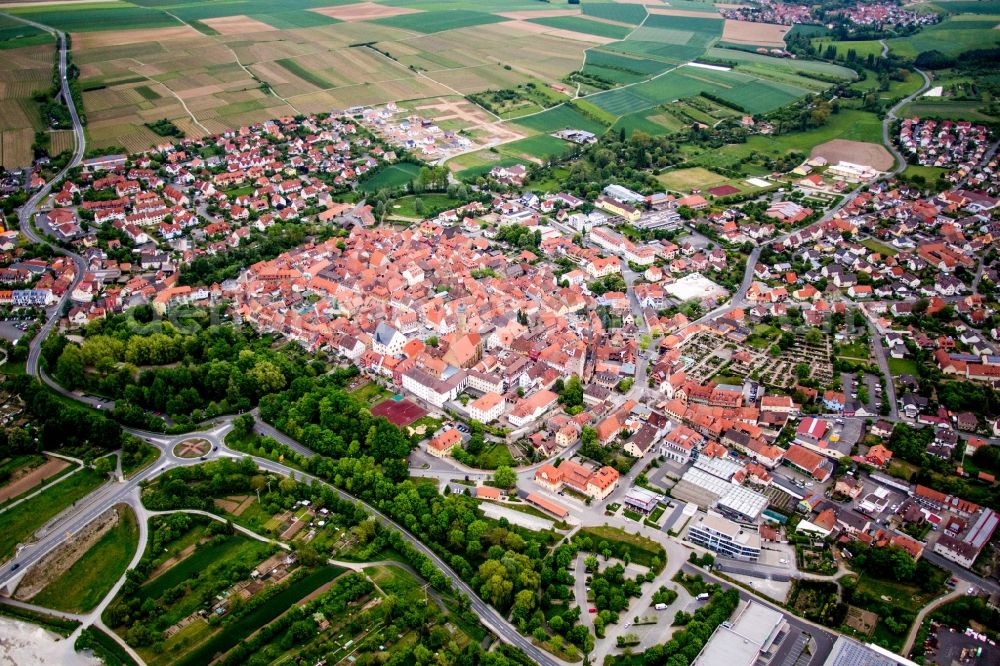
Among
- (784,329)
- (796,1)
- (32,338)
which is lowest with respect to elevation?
(32,338)

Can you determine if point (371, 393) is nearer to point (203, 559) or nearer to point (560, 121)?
point (203, 559)

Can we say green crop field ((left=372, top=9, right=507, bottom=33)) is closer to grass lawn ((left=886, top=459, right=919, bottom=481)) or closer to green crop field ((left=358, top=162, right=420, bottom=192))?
green crop field ((left=358, top=162, right=420, bottom=192))

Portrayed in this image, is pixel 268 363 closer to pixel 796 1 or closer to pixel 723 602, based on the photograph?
pixel 723 602

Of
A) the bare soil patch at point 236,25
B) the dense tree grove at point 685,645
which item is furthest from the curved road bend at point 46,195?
the dense tree grove at point 685,645

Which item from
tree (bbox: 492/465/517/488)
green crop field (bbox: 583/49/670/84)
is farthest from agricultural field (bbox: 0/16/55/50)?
tree (bbox: 492/465/517/488)

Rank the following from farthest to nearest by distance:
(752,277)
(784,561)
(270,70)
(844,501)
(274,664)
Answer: (270,70) < (752,277) < (844,501) < (784,561) < (274,664)

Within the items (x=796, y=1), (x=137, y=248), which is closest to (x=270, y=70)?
(x=137, y=248)
